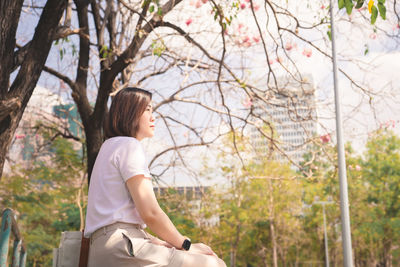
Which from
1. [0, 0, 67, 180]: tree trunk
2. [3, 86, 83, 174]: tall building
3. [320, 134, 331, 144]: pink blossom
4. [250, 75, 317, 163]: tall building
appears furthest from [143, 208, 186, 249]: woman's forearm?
[3, 86, 83, 174]: tall building

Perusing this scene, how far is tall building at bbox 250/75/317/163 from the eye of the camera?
267 inches

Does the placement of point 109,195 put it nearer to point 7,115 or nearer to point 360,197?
point 7,115

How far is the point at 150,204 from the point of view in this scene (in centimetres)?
174

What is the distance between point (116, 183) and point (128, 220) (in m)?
0.17

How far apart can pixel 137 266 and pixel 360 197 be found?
25.4 metres

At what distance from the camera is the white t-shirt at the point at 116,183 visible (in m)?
1.78

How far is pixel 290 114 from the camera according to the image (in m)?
6.92

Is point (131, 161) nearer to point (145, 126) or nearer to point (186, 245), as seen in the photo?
point (145, 126)

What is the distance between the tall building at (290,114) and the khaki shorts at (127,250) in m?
5.04

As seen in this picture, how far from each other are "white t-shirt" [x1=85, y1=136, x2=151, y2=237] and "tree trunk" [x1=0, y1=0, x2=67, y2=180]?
7.87 feet

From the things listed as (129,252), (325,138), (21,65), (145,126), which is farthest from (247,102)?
(129,252)

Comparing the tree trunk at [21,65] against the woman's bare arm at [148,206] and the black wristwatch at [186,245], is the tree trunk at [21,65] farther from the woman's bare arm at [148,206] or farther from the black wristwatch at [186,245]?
the black wristwatch at [186,245]

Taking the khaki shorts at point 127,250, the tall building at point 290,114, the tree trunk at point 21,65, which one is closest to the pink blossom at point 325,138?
the tall building at point 290,114

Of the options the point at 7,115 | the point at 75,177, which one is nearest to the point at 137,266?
the point at 7,115
